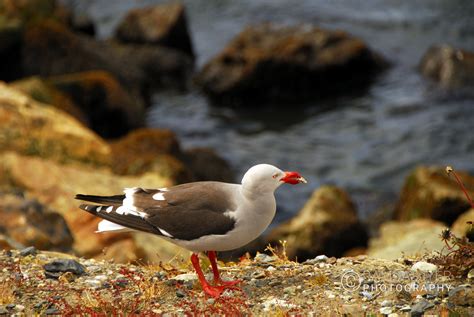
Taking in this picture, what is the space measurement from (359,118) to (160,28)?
8.47m

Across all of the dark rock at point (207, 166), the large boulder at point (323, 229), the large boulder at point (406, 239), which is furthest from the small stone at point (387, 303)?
the dark rock at point (207, 166)

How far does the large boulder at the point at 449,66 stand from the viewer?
74.5 ft

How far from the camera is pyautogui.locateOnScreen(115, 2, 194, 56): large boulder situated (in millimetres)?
26984

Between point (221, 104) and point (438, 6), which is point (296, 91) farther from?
point (438, 6)

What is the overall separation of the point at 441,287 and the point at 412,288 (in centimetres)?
24

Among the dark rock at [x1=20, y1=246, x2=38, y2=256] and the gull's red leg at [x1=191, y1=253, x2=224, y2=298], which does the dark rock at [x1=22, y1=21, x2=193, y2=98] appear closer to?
the dark rock at [x1=20, y1=246, x2=38, y2=256]

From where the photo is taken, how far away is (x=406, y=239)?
1249 cm

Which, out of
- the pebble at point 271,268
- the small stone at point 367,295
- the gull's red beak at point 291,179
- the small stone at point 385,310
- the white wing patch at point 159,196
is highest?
the white wing patch at point 159,196

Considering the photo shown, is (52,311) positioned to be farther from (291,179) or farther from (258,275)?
(291,179)

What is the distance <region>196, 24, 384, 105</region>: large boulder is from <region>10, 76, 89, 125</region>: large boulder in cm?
648

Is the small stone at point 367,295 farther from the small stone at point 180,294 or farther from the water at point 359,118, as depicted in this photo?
the water at point 359,118

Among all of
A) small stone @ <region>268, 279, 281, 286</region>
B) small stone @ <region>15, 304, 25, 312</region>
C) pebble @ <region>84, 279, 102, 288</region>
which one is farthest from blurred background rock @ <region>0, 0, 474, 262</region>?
small stone @ <region>268, 279, 281, 286</region>

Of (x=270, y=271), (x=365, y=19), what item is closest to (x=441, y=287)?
(x=270, y=271)

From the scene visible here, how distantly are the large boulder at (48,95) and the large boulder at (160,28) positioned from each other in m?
8.93
